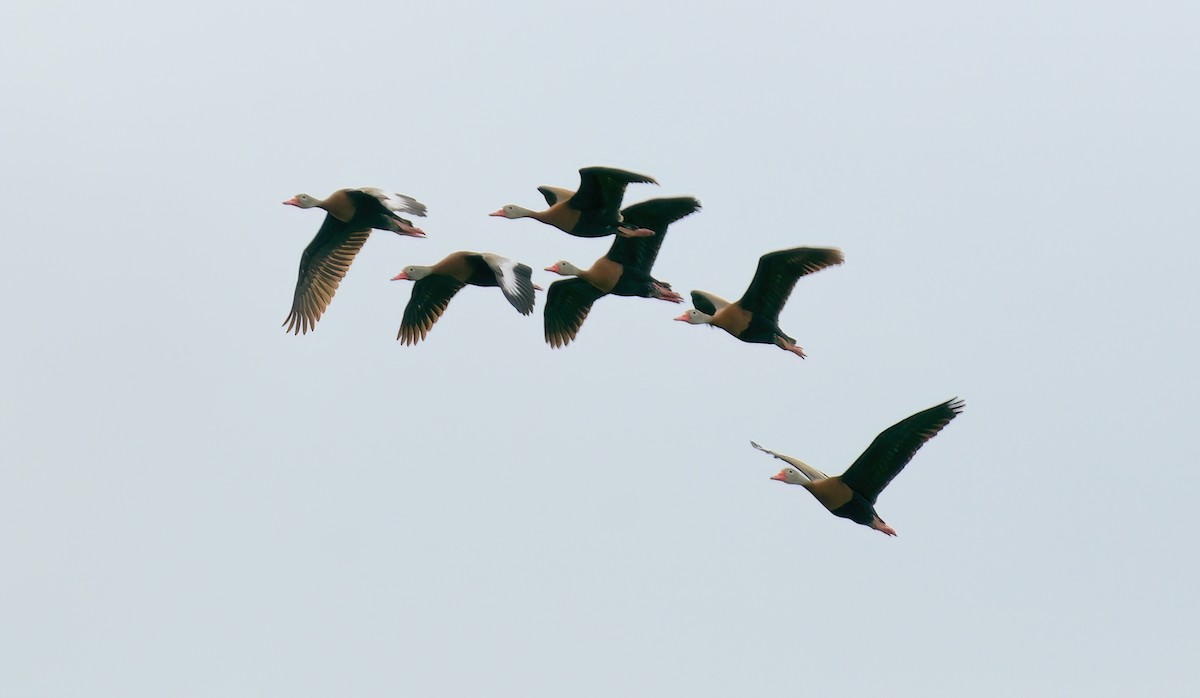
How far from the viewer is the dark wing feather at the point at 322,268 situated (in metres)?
25.9

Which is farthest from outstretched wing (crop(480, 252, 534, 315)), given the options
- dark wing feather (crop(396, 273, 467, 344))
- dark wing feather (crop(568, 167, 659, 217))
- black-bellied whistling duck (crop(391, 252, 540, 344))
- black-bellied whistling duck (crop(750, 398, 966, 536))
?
black-bellied whistling duck (crop(750, 398, 966, 536))

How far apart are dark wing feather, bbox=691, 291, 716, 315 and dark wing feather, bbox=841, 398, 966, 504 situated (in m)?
3.56

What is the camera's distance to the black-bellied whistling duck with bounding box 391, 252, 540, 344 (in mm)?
23347

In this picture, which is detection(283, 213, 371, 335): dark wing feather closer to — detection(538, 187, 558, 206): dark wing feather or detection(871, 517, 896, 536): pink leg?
detection(538, 187, 558, 206): dark wing feather

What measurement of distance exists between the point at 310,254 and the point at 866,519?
8.73 metres

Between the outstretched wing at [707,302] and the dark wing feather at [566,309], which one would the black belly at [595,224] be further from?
the dark wing feather at [566,309]

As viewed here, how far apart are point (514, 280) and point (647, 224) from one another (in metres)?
1.73

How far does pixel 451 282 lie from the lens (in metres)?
26.4

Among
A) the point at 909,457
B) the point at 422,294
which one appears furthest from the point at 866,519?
the point at 422,294

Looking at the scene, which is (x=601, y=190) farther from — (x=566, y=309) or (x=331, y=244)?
(x=331, y=244)

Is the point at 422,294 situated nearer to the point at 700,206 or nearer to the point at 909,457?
the point at 700,206

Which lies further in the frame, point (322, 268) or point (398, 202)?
point (322, 268)

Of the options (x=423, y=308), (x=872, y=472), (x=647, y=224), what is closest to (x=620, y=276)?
(x=647, y=224)

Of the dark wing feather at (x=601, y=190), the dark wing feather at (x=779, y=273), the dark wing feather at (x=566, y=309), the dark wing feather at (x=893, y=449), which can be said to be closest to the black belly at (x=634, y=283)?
the dark wing feather at (x=601, y=190)
